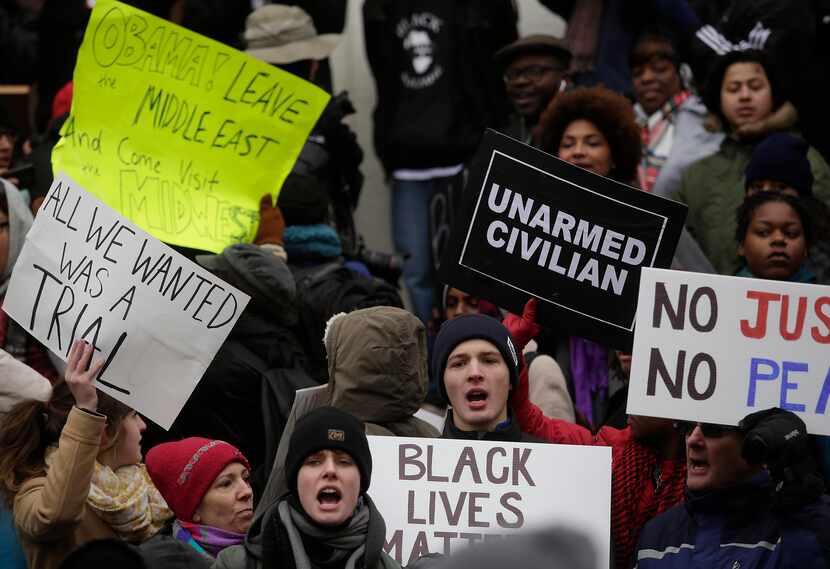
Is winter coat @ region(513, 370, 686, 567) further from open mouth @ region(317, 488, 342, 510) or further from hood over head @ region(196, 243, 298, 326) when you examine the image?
open mouth @ region(317, 488, 342, 510)

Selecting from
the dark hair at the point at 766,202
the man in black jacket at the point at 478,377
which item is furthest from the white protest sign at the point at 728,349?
the dark hair at the point at 766,202

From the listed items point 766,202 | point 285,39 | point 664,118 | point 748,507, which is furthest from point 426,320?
point 748,507

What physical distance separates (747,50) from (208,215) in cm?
327

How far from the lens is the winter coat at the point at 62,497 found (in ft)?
19.0

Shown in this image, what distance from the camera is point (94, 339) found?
6383mm

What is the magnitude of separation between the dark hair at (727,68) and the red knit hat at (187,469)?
13.2ft

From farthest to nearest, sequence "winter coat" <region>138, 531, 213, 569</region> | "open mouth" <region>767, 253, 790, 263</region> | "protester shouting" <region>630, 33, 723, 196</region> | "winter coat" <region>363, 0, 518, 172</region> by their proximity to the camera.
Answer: "winter coat" <region>363, 0, 518, 172</region> < "protester shouting" <region>630, 33, 723, 196</region> < "open mouth" <region>767, 253, 790, 263</region> < "winter coat" <region>138, 531, 213, 569</region>

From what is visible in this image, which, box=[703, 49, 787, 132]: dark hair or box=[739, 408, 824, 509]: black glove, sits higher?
box=[703, 49, 787, 132]: dark hair

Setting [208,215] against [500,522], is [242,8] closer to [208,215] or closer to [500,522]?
[208,215]

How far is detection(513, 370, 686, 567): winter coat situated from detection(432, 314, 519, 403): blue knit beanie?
0.42 feet

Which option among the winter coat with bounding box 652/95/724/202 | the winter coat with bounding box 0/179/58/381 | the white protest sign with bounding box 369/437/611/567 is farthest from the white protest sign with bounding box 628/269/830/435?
the winter coat with bounding box 652/95/724/202

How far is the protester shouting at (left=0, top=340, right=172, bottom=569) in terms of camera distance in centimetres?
580

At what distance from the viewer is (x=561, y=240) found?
716cm

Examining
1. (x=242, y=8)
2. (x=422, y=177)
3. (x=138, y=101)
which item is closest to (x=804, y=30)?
(x=422, y=177)
